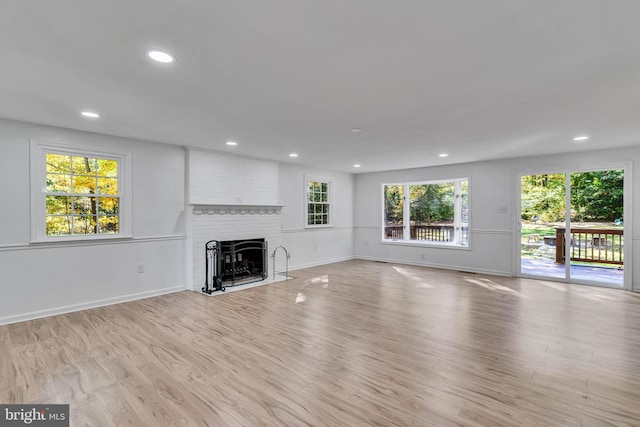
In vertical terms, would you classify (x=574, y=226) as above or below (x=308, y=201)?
below

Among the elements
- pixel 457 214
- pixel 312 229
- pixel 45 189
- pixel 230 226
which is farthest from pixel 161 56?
pixel 457 214

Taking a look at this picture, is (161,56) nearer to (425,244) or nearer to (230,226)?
(230,226)

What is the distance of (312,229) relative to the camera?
7660 millimetres

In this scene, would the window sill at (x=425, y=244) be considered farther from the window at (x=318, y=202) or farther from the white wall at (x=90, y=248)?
the white wall at (x=90, y=248)

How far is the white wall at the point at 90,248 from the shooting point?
12.4ft

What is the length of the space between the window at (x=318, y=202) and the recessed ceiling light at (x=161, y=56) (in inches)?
211

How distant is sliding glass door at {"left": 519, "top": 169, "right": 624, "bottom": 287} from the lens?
5492 mm

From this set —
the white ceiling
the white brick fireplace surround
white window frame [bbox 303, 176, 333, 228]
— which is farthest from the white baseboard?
white window frame [bbox 303, 176, 333, 228]

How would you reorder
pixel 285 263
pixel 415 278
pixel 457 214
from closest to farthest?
pixel 415 278, pixel 285 263, pixel 457 214

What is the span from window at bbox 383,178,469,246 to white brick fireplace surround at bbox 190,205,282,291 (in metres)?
3.26

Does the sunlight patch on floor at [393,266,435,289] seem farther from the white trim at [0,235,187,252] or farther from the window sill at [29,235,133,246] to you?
the window sill at [29,235,133,246]

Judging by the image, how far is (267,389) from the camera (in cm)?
235

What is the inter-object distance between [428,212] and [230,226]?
4714 millimetres

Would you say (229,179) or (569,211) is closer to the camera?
(569,211)
